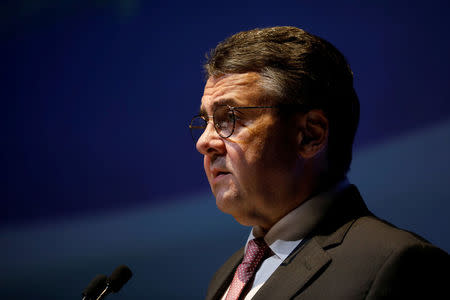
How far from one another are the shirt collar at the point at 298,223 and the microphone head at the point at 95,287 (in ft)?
1.83

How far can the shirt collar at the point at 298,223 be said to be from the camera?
139 centimetres

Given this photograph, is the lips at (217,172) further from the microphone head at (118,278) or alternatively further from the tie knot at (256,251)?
the microphone head at (118,278)

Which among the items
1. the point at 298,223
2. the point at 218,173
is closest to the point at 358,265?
the point at 298,223

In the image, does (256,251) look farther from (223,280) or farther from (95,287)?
(95,287)

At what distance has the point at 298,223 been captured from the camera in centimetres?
140

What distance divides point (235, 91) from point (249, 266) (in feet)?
1.84

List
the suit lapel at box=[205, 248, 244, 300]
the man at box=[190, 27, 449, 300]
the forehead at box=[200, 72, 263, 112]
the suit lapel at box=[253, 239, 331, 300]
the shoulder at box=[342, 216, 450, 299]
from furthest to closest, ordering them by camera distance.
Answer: the suit lapel at box=[205, 248, 244, 300] → the forehead at box=[200, 72, 263, 112] → the man at box=[190, 27, 449, 300] → the suit lapel at box=[253, 239, 331, 300] → the shoulder at box=[342, 216, 450, 299]

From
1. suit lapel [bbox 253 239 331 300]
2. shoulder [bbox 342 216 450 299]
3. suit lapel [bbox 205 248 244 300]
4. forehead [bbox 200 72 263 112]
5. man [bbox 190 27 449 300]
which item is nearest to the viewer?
shoulder [bbox 342 216 450 299]

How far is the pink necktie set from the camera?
4.71ft

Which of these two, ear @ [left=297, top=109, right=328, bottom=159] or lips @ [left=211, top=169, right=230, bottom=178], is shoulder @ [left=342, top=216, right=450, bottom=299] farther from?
lips @ [left=211, top=169, right=230, bottom=178]

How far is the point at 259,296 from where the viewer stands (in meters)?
1.26

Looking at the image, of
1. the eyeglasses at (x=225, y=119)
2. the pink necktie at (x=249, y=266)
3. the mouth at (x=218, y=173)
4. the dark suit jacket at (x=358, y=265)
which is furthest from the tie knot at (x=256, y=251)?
the eyeglasses at (x=225, y=119)

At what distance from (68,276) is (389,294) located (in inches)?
96.1

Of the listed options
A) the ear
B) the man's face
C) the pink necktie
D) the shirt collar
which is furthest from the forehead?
the pink necktie
